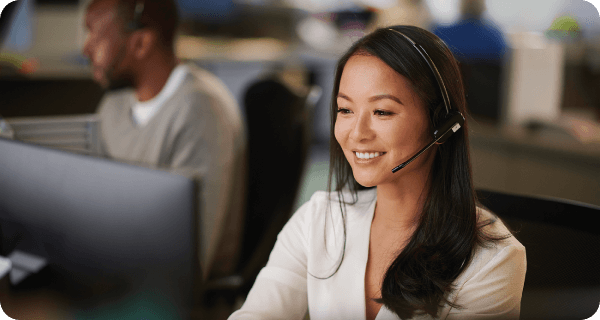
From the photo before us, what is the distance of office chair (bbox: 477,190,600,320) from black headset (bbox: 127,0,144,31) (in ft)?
3.55

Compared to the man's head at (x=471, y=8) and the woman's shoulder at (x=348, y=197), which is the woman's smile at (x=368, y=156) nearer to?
the woman's shoulder at (x=348, y=197)

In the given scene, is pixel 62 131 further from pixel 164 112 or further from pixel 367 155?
pixel 367 155

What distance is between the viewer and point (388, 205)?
27.9 inches

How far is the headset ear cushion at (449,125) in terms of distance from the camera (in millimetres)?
622

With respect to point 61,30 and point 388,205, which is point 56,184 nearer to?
point 388,205

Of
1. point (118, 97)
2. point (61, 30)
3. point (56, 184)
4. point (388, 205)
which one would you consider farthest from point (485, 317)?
point (61, 30)

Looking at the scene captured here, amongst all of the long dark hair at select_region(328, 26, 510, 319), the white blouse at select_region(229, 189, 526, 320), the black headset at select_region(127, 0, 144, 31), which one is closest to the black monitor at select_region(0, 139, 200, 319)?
the white blouse at select_region(229, 189, 526, 320)

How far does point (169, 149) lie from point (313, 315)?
0.80 m

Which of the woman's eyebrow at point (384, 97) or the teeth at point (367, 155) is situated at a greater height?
the woman's eyebrow at point (384, 97)

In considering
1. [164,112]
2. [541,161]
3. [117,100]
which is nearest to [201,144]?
[164,112]

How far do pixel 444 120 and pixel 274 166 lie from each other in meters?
0.91

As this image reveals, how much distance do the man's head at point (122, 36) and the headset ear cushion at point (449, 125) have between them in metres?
1.07

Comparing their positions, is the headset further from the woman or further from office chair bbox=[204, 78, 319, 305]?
office chair bbox=[204, 78, 319, 305]

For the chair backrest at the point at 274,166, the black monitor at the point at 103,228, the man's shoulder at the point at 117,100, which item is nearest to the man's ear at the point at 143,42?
the man's shoulder at the point at 117,100
